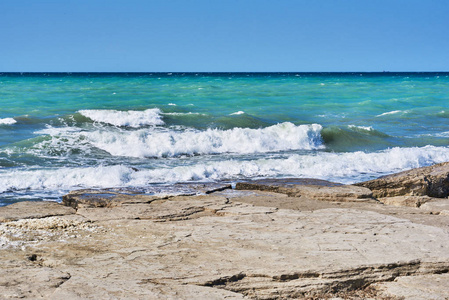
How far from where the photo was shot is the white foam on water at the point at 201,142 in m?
14.3

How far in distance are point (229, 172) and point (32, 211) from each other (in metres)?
5.52

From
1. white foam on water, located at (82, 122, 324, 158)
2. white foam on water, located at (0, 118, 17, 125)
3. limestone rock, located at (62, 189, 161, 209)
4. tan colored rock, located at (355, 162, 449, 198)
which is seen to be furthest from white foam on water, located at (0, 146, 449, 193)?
white foam on water, located at (0, 118, 17, 125)

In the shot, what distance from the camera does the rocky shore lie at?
3807 millimetres

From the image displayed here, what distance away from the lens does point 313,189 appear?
25.2 feet

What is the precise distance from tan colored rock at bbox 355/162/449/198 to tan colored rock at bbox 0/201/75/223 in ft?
16.0

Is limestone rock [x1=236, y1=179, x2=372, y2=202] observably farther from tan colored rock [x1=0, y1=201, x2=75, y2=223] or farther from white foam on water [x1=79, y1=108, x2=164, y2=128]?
white foam on water [x1=79, y1=108, x2=164, y2=128]

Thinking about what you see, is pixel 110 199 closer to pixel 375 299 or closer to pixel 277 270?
pixel 277 270

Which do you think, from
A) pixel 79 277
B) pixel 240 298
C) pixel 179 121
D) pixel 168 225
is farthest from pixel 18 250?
pixel 179 121

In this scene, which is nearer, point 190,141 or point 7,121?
point 190,141

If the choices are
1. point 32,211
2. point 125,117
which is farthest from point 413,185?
point 125,117

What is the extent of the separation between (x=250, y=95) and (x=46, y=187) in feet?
70.9

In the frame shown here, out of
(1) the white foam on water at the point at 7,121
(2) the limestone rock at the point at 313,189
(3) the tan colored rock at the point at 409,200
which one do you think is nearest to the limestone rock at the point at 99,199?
(2) the limestone rock at the point at 313,189

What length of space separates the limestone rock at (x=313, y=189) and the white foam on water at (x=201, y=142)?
19.9 ft

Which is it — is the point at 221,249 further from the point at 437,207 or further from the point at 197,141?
the point at 197,141
